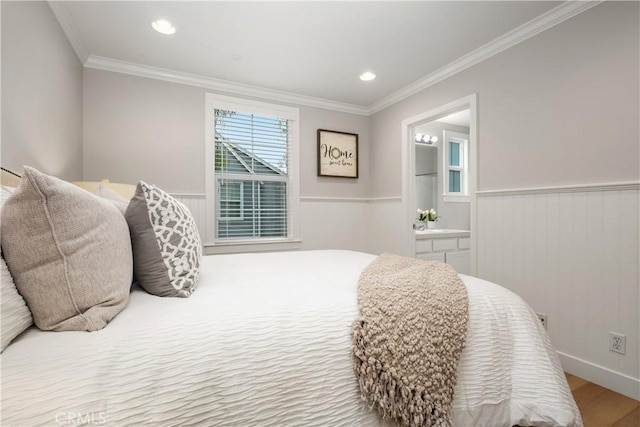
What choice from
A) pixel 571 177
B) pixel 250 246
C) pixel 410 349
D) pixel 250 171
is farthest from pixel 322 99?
pixel 410 349

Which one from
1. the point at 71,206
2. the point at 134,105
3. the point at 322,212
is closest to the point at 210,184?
the point at 134,105

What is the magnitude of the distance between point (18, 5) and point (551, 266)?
3519mm

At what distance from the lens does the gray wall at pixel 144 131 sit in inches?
107

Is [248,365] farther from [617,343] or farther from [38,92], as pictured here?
[617,343]

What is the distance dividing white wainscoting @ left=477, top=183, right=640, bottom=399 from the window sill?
7.04 feet

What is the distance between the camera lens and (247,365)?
729 millimetres

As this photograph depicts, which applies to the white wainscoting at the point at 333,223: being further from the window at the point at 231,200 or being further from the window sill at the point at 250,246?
the window at the point at 231,200

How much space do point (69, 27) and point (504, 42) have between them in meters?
3.31

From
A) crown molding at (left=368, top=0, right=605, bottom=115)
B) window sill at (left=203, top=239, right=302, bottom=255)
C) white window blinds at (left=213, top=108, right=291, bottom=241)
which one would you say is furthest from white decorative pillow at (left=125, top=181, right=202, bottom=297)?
crown molding at (left=368, top=0, right=605, bottom=115)

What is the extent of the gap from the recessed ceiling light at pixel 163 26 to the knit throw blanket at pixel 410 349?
7.94ft

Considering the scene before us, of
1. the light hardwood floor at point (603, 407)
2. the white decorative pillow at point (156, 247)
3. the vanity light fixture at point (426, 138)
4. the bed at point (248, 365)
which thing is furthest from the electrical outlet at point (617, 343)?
the vanity light fixture at point (426, 138)

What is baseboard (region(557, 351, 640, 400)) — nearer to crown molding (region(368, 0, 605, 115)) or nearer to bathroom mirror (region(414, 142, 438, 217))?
crown molding (region(368, 0, 605, 115))

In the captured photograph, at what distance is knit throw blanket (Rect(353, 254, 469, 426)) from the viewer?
31.2 inches

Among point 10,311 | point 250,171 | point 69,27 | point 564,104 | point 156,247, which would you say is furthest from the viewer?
point 250,171
